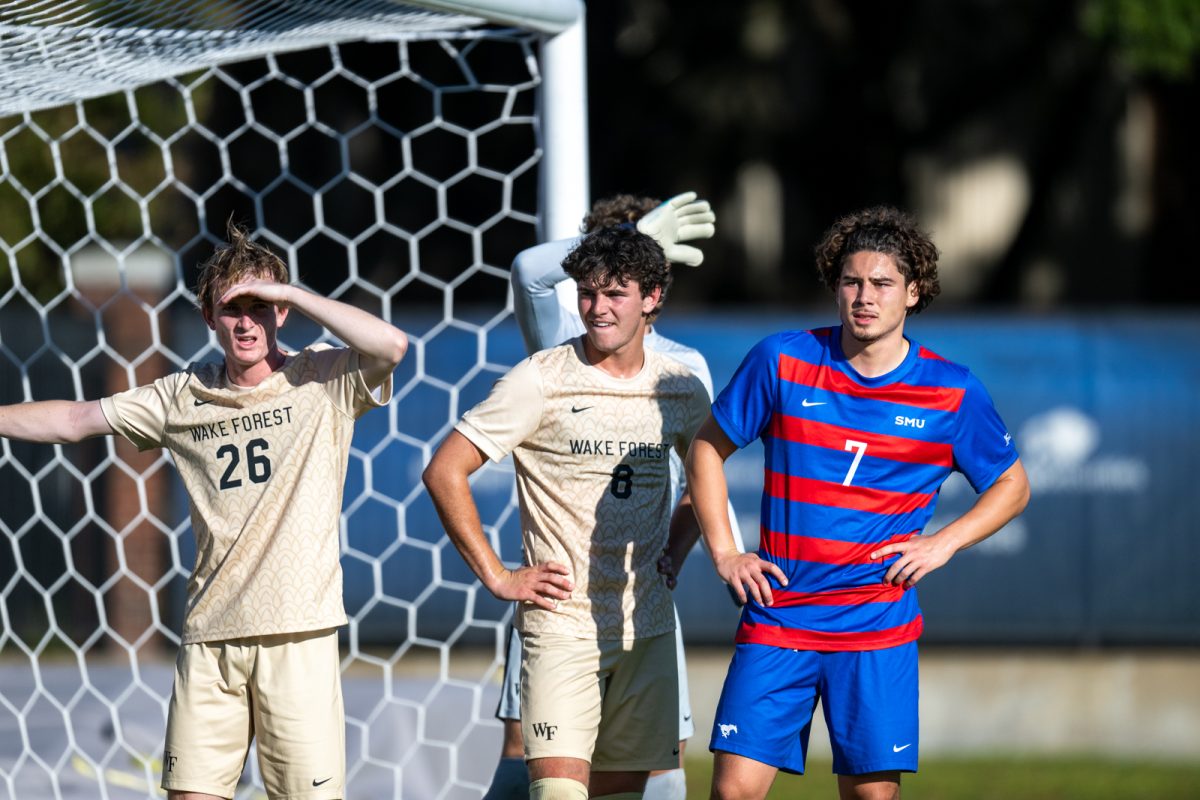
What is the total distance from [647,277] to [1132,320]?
614cm

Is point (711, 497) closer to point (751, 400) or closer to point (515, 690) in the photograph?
point (751, 400)

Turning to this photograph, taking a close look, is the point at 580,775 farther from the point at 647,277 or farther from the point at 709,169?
the point at 709,169

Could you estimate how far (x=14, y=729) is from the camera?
5945 mm

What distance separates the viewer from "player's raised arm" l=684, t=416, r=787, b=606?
12.7 ft

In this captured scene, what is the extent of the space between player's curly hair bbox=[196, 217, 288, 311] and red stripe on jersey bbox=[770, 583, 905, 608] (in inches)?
60.0

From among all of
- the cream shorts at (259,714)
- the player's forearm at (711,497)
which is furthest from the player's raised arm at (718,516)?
the cream shorts at (259,714)

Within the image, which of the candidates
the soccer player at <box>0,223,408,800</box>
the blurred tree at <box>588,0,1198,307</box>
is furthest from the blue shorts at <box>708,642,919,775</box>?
the blurred tree at <box>588,0,1198,307</box>

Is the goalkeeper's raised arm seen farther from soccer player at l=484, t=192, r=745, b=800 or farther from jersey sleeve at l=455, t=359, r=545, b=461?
jersey sleeve at l=455, t=359, r=545, b=461

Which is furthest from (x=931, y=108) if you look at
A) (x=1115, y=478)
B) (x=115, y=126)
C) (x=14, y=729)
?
(x=14, y=729)

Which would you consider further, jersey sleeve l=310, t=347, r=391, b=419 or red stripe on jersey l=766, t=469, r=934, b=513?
jersey sleeve l=310, t=347, r=391, b=419

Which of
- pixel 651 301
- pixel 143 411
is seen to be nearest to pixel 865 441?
pixel 651 301

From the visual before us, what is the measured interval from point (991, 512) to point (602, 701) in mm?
1135

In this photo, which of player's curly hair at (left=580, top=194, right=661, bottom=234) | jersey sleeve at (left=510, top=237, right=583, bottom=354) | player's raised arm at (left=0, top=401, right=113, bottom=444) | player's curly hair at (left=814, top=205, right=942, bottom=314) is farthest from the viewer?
player's curly hair at (left=580, top=194, right=661, bottom=234)

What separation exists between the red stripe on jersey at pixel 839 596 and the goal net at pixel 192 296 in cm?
173
